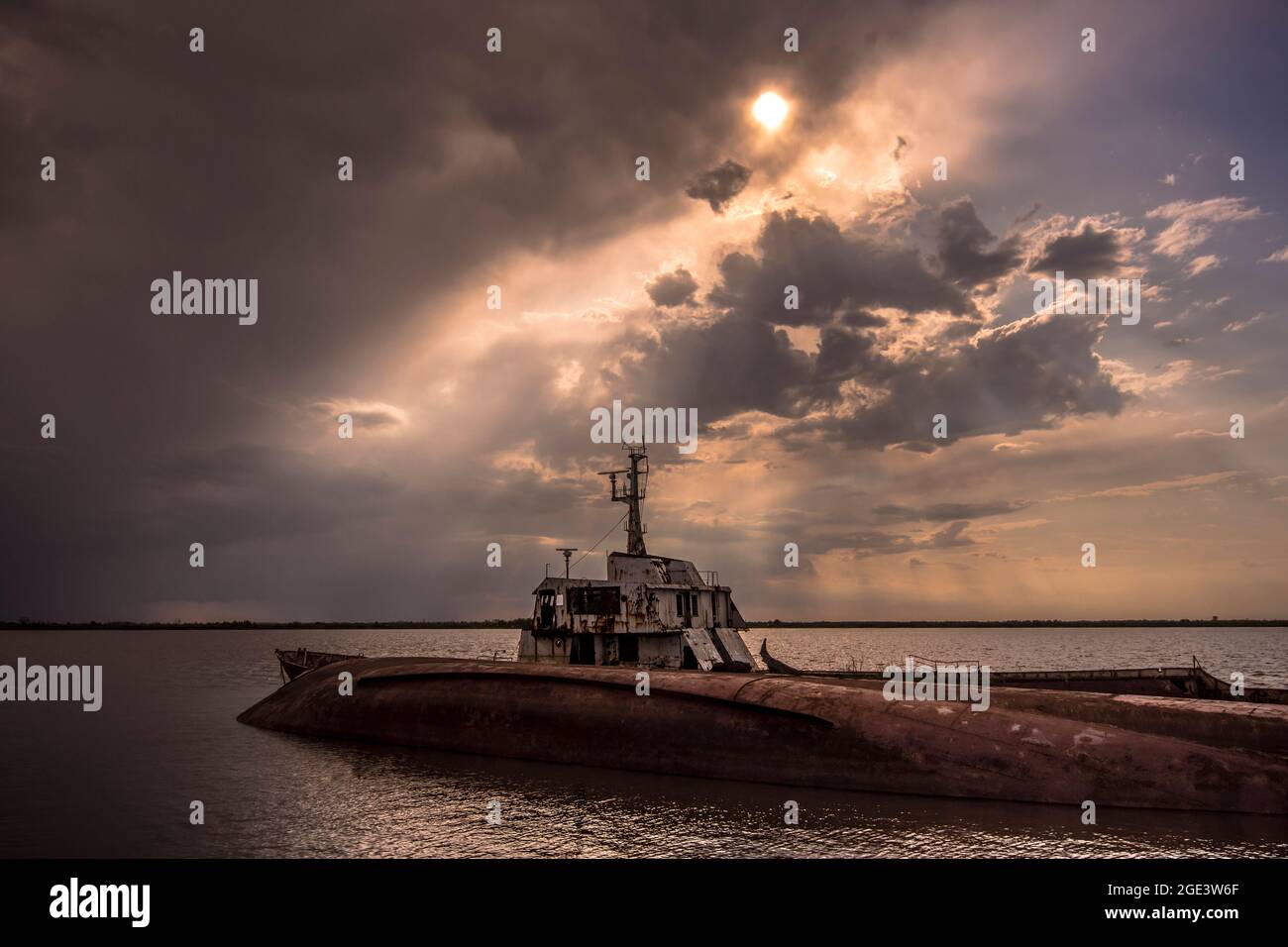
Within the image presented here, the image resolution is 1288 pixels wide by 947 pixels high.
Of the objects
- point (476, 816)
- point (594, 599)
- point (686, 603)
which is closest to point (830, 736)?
point (476, 816)

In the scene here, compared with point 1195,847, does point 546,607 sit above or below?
above

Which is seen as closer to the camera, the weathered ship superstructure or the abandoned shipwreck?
the abandoned shipwreck

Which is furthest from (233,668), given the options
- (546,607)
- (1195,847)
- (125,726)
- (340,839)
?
(1195,847)

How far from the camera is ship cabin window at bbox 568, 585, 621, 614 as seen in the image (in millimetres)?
26000

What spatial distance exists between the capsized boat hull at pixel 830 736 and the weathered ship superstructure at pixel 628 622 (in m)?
2.93

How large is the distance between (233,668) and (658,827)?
65.0 m

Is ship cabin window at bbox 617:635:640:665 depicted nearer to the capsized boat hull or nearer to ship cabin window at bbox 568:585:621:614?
ship cabin window at bbox 568:585:621:614

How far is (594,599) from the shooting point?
26.3m

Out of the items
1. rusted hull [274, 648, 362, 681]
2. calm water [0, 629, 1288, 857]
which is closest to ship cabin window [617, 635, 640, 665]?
calm water [0, 629, 1288, 857]

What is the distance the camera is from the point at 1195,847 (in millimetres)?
12570

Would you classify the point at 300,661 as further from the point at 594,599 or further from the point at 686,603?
the point at 686,603


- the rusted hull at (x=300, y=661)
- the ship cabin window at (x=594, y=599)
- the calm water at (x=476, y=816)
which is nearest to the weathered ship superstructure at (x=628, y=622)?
the ship cabin window at (x=594, y=599)

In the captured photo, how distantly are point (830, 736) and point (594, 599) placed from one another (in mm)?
10880
